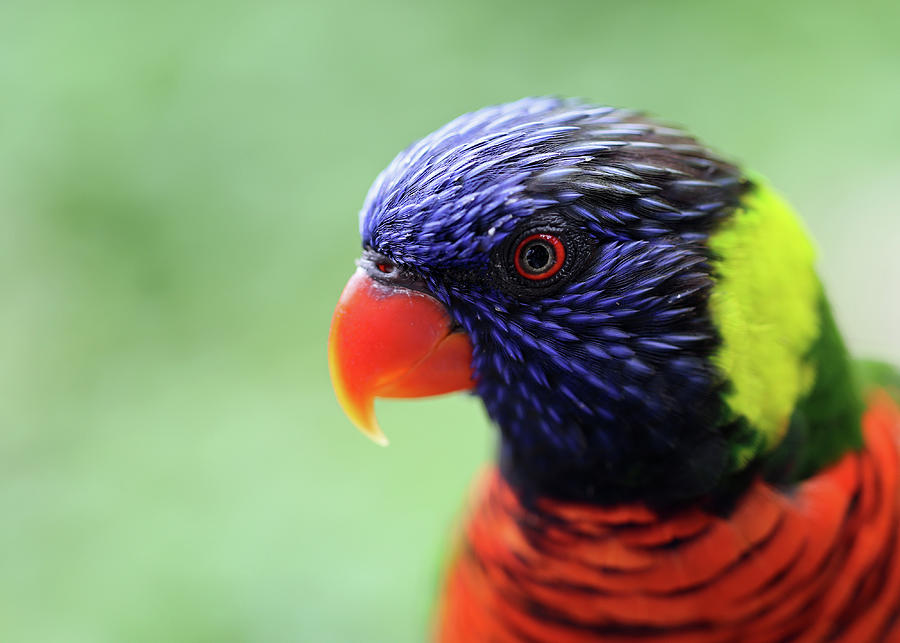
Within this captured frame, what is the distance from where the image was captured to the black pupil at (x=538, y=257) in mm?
1049

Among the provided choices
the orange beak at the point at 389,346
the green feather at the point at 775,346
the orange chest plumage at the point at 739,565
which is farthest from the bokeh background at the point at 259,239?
the green feather at the point at 775,346

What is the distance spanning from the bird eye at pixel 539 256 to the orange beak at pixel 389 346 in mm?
149

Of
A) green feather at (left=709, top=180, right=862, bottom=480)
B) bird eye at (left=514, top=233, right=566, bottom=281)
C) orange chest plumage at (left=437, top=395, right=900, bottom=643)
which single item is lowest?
orange chest plumage at (left=437, top=395, right=900, bottom=643)

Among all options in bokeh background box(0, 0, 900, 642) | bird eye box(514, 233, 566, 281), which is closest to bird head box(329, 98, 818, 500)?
bird eye box(514, 233, 566, 281)

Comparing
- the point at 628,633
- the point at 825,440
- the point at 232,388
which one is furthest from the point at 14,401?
the point at 825,440

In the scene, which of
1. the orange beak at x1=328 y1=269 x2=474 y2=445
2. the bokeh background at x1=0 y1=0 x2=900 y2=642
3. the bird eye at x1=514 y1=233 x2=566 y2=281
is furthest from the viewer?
the bokeh background at x1=0 y1=0 x2=900 y2=642

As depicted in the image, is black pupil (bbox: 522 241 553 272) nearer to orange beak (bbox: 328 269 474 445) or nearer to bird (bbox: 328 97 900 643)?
bird (bbox: 328 97 900 643)

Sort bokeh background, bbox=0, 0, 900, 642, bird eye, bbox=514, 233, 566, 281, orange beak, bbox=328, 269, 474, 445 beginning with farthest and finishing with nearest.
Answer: bokeh background, bbox=0, 0, 900, 642 < orange beak, bbox=328, 269, 474, 445 < bird eye, bbox=514, 233, 566, 281

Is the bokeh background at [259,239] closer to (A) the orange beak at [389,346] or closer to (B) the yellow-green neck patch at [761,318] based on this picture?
(A) the orange beak at [389,346]

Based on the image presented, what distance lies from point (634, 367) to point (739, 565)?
35cm

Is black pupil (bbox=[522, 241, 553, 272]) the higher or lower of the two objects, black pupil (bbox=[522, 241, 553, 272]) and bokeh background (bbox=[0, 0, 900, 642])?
the lower

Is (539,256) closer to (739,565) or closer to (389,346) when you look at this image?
(389,346)

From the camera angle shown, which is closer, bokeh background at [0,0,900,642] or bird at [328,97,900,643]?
bird at [328,97,900,643]

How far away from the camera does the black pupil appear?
3.44ft
